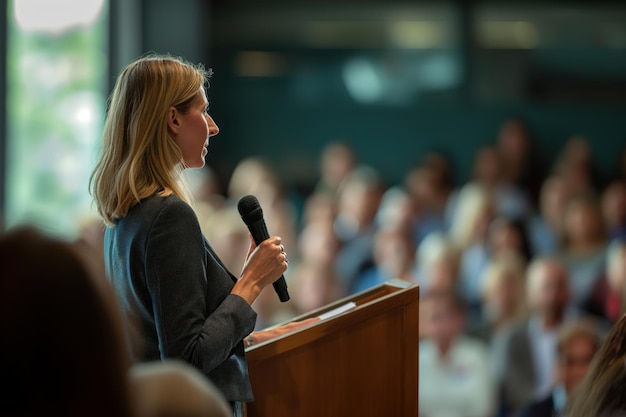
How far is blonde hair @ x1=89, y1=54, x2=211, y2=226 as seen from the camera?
5.92 feet

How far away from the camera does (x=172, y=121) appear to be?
1839 millimetres

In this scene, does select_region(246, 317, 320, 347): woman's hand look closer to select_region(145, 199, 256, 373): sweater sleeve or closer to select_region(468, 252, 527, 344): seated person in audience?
select_region(145, 199, 256, 373): sweater sleeve

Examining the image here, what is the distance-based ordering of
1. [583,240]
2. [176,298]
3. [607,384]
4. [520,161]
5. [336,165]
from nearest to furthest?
[176,298], [607,384], [583,240], [520,161], [336,165]

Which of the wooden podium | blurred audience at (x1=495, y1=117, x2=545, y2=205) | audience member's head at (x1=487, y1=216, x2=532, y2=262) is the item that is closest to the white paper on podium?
the wooden podium

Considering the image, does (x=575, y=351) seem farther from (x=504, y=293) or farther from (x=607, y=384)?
(x=607, y=384)

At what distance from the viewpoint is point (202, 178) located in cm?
684

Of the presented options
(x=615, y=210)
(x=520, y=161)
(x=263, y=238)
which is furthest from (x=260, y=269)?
(x=520, y=161)

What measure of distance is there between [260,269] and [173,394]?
2.46ft

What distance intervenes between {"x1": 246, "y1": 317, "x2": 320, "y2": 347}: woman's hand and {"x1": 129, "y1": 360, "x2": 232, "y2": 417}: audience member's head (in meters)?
0.83

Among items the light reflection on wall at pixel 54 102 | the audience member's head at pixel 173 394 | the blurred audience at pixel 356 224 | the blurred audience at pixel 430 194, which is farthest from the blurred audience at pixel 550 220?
the audience member's head at pixel 173 394

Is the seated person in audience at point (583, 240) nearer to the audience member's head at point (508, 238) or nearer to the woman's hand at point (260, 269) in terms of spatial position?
the audience member's head at point (508, 238)

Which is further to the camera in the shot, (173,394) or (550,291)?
(550,291)

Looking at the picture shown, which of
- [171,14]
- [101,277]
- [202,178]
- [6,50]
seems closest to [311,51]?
[171,14]

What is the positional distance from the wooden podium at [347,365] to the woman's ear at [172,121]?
1.46 ft
